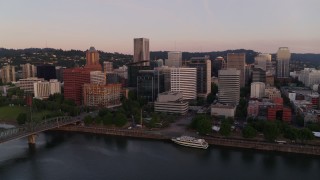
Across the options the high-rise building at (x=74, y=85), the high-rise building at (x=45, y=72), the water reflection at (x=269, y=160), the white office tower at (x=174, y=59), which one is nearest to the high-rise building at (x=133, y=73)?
Answer: the high-rise building at (x=74, y=85)

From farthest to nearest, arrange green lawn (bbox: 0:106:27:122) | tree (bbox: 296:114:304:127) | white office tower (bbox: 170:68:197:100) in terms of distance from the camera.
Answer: white office tower (bbox: 170:68:197:100)
green lawn (bbox: 0:106:27:122)
tree (bbox: 296:114:304:127)

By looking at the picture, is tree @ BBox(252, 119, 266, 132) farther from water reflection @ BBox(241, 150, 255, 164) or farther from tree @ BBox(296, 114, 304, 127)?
tree @ BBox(296, 114, 304, 127)

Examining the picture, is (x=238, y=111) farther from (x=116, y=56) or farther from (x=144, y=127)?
(x=116, y=56)

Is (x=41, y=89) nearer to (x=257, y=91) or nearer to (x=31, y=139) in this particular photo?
(x=31, y=139)

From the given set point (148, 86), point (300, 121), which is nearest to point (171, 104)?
point (148, 86)

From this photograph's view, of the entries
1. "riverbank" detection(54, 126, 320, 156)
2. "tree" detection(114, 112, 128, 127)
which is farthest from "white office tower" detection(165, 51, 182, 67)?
"riverbank" detection(54, 126, 320, 156)

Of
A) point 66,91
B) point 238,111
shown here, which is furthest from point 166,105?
point 66,91
